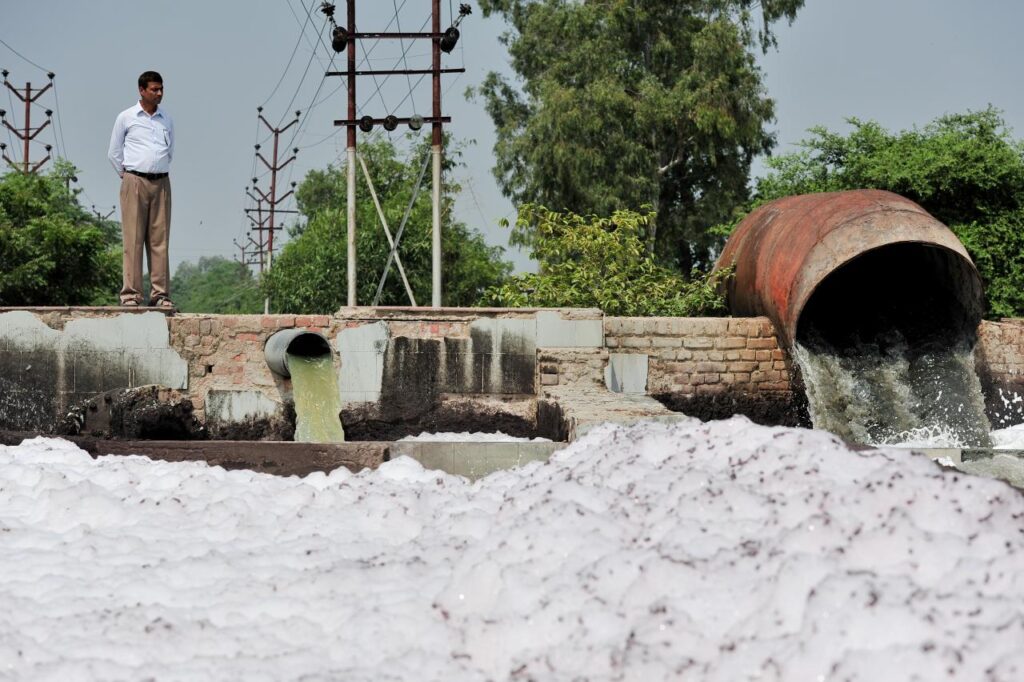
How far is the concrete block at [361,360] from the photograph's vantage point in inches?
334

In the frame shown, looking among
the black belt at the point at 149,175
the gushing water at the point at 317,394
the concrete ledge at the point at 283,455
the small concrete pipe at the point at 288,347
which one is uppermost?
the black belt at the point at 149,175

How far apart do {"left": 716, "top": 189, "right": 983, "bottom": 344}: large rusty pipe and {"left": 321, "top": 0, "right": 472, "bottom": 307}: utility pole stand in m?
4.27

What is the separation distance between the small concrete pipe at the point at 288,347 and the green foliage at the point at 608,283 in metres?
3.79

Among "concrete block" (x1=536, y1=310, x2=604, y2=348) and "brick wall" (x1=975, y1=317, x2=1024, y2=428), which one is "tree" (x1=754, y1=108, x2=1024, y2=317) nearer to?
"brick wall" (x1=975, y1=317, x2=1024, y2=428)

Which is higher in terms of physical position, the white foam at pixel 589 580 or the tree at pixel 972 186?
the tree at pixel 972 186

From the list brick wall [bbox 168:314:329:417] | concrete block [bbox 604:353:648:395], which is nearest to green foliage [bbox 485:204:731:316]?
concrete block [bbox 604:353:648:395]

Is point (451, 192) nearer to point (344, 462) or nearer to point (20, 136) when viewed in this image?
point (20, 136)

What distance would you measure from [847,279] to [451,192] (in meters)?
14.6

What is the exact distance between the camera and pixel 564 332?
8453mm

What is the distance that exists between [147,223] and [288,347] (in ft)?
4.24

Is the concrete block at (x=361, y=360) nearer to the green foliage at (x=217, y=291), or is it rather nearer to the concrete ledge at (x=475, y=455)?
the concrete ledge at (x=475, y=455)

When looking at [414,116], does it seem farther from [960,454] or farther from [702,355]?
[960,454]

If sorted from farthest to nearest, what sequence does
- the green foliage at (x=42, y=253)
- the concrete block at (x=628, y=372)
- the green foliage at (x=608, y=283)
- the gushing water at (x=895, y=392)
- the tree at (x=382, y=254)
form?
the tree at (x=382, y=254) → the green foliage at (x=42, y=253) → the green foliage at (x=608, y=283) → the concrete block at (x=628, y=372) → the gushing water at (x=895, y=392)

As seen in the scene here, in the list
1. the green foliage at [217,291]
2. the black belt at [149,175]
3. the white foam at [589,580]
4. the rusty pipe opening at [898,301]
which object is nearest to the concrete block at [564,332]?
the rusty pipe opening at [898,301]
